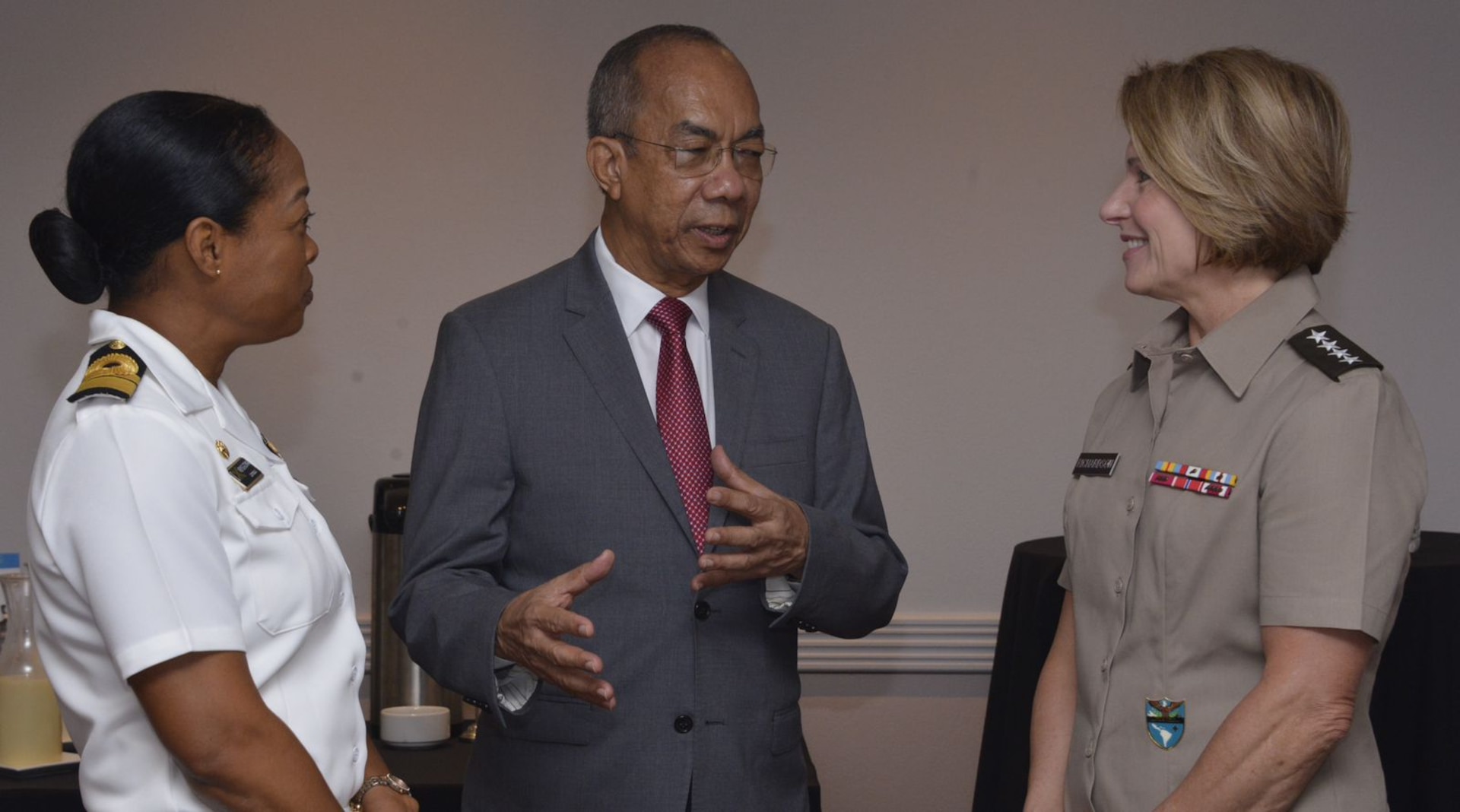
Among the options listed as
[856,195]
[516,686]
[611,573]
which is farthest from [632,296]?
[856,195]

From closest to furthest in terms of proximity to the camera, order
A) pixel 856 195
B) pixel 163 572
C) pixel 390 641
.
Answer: pixel 163 572
pixel 390 641
pixel 856 195

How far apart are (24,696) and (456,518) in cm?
→ 104

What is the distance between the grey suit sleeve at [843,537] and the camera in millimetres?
1834

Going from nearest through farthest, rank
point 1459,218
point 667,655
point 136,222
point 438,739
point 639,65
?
point 136,222
point 667,655
point 639,65
point 438,739
point 1459,218

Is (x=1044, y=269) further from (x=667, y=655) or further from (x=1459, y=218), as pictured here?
(x=667, y=655)

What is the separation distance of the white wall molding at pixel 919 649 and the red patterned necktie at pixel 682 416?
1.66 m

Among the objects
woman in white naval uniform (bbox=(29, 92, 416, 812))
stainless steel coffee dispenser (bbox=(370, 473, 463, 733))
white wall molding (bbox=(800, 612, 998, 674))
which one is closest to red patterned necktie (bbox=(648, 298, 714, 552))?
woman in white naval uniform (bbox=(29, 92, 416, 812))

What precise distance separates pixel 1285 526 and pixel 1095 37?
2.25 m

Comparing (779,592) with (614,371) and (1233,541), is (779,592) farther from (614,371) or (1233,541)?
(1233,541)

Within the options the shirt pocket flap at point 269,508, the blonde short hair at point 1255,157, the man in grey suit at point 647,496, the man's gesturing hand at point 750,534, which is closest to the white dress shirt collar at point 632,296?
the man in grey suit at point 647,496

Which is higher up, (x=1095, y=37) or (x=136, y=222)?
(x=1095, y=37)

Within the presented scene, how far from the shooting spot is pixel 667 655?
1.85 meters

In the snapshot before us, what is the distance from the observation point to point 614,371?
76.2 inches

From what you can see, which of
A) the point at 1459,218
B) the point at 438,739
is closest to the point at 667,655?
the point at 438,739
